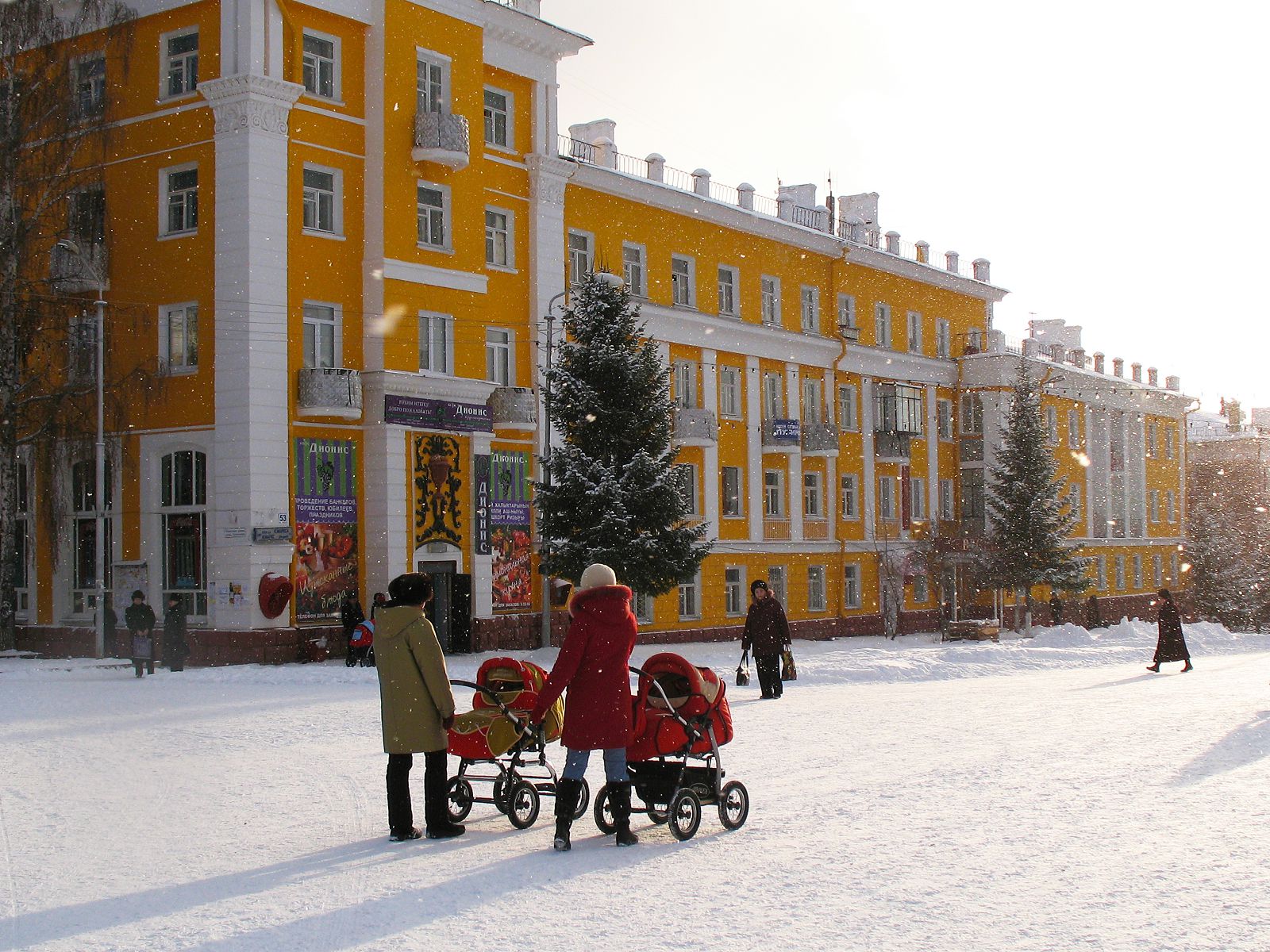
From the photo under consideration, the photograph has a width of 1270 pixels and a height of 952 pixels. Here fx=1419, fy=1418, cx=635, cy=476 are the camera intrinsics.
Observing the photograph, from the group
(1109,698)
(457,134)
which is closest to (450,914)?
(1109,698)

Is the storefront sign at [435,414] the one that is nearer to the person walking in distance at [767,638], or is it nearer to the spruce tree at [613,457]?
the spruce tree at [613,457]

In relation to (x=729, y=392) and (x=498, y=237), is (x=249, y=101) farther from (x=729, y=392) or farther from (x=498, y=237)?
(x=729, y=392)

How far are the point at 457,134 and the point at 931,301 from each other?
28.1 meters

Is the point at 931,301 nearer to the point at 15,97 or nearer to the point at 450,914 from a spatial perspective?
the point at 15,97

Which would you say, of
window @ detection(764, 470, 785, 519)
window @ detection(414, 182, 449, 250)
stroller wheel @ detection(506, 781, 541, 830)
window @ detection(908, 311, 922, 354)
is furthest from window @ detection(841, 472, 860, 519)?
stroller wheel @ detection(506, 781, 541, 830)

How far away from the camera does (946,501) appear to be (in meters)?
55.6

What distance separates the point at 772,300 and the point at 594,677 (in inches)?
1477

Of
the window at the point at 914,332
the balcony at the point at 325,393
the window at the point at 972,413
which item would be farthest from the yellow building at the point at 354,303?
the window at the point at 972,413

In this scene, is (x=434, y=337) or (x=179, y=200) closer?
(x=179, y=200)

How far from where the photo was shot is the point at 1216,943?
672 centimetres

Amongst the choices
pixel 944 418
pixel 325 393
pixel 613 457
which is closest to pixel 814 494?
pixel 944 418

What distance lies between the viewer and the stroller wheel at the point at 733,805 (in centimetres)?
984

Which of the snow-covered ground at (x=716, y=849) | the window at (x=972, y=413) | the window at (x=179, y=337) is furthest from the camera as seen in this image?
the window at (x=972, y=413)

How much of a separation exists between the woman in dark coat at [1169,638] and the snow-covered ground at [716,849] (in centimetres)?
1053
